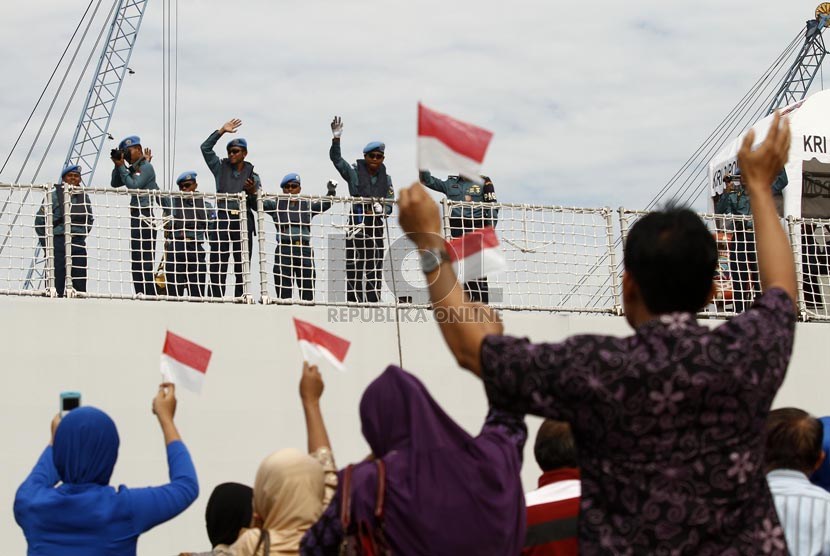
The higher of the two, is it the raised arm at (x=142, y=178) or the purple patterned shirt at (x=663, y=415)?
the raised arm at (x=142, y=178)

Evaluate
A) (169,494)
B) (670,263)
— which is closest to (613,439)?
(670,263)

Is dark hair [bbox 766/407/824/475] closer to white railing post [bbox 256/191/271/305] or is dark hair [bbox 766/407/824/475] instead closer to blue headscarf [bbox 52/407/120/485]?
blue headscarf [bbox 52/407/120/485]

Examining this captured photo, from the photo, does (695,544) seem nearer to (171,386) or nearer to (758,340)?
(758,340)

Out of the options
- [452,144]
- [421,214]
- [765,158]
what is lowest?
[421,214]

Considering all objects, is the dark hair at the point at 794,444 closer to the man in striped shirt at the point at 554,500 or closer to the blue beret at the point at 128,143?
the man in striped shirt at the point at 554,500

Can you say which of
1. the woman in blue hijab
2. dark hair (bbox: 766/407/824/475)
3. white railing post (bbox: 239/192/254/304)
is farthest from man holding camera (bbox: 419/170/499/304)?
dark hair (bbox: 766/407/824/475)

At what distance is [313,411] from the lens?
3.27 metres

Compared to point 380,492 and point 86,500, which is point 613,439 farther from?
point 86,500

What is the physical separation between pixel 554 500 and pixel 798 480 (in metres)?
0.66

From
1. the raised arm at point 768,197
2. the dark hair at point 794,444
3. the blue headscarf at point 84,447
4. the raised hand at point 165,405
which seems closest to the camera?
the raised arm at point 768,197

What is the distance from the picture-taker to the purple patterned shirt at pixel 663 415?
7.11 ft

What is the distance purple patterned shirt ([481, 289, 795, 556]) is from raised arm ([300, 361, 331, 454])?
1101mm

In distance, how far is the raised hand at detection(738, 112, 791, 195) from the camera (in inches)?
98.8

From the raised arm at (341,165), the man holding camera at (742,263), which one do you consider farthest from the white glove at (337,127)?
the man holding camera at (742,263)
